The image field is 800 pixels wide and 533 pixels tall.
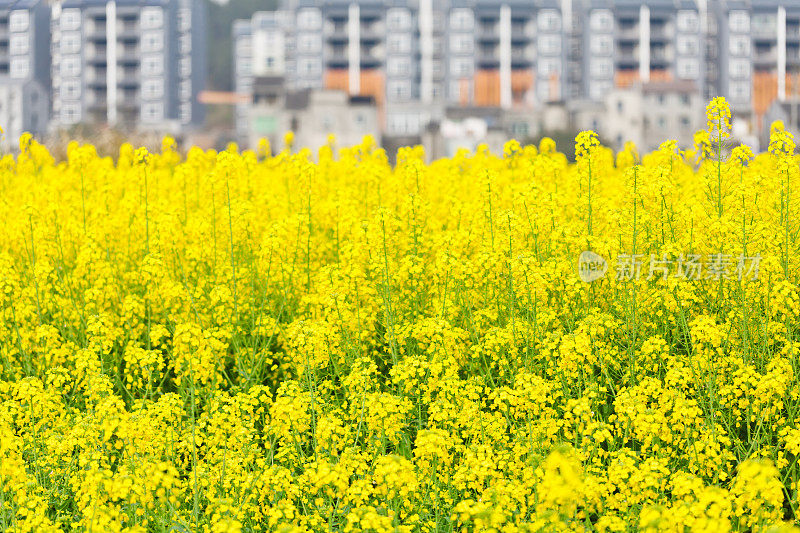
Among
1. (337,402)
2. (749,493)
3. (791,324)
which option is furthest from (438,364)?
(791,324)

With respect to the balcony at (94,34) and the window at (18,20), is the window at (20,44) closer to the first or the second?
the window at (18,20)

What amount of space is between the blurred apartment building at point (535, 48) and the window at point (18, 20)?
808 inches

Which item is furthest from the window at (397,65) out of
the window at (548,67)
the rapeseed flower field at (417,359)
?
the rapeseed flower field at (417,359)

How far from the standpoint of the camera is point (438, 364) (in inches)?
211

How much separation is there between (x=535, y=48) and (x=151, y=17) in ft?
99.2

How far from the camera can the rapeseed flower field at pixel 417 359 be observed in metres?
4.76

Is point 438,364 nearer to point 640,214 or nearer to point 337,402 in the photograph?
point 337,402

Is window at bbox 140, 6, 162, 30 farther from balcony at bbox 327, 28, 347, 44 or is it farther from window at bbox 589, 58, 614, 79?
window at bbox 589, 58, 614, 79

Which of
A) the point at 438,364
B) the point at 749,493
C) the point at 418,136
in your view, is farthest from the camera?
the point at 418,136

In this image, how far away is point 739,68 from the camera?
261 feet

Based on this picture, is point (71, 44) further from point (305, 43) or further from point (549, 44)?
point (549, 44)

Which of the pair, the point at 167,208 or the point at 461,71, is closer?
the point at 167,208

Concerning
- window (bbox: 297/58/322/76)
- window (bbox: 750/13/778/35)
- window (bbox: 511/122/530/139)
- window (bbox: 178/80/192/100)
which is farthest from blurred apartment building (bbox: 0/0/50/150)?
window (bbox: 750/13/778/35)

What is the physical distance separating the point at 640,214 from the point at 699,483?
→ 2341 millimetres
